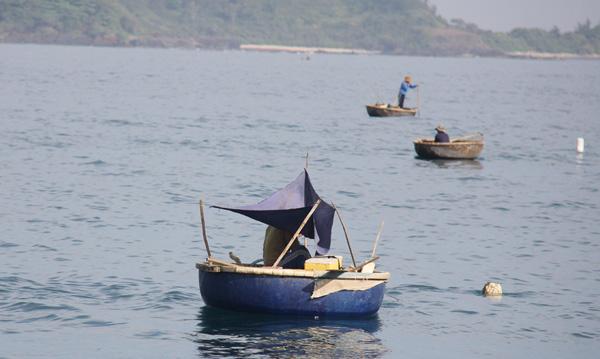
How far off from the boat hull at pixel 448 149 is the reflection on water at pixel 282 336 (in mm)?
29500

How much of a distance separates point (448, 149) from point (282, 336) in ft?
106

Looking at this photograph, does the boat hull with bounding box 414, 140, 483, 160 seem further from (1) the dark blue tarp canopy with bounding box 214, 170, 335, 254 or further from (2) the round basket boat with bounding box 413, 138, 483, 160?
(1) the dark blue tarp canopy with bounding box 214, 170, 335, 254

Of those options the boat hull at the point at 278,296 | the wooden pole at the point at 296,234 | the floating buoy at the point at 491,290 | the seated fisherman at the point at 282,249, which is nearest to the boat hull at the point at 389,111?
the floating buoy at the point at 491,290

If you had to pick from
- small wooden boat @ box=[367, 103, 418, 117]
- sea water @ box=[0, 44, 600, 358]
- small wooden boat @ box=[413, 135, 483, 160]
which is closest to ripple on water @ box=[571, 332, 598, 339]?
sea water @ box=[0, 44, 600, 358]

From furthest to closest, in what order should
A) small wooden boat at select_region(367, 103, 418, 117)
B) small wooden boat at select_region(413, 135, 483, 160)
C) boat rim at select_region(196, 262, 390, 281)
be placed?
small wooden boat at select_region(367, 103, 418, 117)
small wooden boat at select_region(413, 135, 483, 160)
boat rim at select_region(196, 262, 390, 281)

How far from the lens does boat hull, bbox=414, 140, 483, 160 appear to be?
56156 mm

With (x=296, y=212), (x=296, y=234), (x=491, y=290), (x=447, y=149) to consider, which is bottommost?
(x=491, y=290)

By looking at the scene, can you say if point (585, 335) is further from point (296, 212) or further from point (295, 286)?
point (296, 212)

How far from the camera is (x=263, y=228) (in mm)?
38562

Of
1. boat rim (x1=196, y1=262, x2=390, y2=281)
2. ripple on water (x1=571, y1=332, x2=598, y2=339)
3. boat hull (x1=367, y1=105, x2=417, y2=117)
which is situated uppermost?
boat hull (x1=367, y1=105, x2=417, y2=117)

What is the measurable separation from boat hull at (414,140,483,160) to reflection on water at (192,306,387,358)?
29.5 meters

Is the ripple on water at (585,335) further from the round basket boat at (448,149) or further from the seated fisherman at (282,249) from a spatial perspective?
the round basket boat at (448,149)

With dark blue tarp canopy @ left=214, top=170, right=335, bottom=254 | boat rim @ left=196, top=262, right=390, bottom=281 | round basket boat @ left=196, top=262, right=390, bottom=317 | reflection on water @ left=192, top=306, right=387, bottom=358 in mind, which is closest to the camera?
reflection on water @ left=192, top=306, right=387, bottom=358

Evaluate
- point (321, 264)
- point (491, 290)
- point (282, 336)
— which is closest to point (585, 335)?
point (491, 290)
